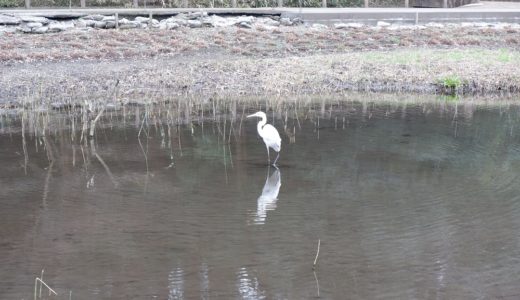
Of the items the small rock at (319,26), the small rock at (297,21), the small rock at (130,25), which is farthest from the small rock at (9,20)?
the small rock at (319,26)

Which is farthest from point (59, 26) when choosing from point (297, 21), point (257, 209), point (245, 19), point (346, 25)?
point (257, 209)

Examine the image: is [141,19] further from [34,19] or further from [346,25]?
[346,25]

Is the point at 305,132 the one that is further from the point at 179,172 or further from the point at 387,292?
the point at 387,292

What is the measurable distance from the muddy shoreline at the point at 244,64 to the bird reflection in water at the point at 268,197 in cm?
615

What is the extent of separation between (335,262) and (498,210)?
2425mm

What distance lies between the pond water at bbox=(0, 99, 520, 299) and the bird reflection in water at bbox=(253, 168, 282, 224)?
32 millimetres

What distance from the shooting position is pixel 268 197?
9.06m

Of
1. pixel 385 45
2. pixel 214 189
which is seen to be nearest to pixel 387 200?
pixel 214 189

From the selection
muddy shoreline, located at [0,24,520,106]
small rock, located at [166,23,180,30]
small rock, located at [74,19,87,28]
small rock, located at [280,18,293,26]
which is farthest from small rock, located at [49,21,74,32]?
small rock, located at [280,18,293,26]

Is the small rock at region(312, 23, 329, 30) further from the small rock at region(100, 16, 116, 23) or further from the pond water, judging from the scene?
the pond water

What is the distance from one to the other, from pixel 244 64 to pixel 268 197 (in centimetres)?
938

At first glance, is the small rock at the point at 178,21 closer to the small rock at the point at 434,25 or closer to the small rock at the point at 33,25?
the small rock at the point at 33,25

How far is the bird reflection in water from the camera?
832cm

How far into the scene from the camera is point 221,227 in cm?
791
